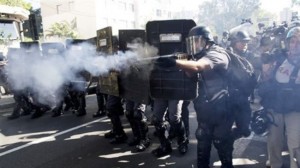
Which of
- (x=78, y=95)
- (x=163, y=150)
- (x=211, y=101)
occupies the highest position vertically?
(x=211, y=101)

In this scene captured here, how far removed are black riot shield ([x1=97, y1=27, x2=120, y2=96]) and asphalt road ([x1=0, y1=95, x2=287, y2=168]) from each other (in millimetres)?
1013

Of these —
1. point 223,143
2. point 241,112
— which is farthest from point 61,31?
point 223,143

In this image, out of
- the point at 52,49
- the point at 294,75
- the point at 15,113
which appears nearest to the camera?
the point at 294,75

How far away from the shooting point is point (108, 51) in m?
5.01

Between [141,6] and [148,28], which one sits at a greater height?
[141,6]

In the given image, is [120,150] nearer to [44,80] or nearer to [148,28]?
[148,28]

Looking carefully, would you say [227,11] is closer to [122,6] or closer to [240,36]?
[122,6]

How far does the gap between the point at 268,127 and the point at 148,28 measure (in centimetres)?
215

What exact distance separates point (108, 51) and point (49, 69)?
333 centimetres

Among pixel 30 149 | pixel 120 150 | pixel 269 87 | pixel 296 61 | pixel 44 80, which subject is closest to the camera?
pixel 296 61

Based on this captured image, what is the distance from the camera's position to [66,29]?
113 feet

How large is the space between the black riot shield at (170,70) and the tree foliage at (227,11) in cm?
4363

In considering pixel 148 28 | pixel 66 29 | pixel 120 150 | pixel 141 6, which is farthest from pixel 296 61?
pixel 141 6

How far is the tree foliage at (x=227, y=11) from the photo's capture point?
155 feet
